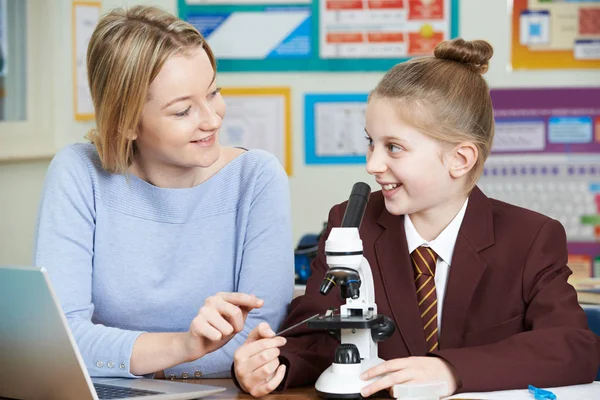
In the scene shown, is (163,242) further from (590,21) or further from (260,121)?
(590,21)

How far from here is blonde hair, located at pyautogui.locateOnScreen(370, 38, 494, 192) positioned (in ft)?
5.34

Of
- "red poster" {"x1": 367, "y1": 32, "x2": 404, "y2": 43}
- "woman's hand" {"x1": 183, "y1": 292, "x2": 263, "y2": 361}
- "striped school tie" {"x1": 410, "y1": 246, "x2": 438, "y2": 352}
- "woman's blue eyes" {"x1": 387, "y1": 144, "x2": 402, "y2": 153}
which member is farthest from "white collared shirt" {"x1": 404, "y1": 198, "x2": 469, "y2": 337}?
"red poster" {"x1": 367, "y1": 32, "x2": 404, "y2": 43}

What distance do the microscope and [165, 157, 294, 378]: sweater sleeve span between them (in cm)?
33

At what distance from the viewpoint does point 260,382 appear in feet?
4.60

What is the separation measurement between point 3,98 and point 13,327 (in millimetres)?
2138

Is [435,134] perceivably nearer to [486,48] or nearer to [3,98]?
[486,48]

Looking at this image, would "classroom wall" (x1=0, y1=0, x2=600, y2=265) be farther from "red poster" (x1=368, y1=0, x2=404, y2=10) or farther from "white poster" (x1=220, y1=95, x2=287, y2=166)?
"red poster" (x1=368, y1=0, x2=404, y2=10)

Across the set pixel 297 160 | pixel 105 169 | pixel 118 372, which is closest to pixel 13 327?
pixel 118 372

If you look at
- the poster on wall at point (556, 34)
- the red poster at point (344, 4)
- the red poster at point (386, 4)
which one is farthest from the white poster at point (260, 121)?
the poster on wall at point (556, 34)

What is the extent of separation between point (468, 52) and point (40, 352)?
3.15 feet

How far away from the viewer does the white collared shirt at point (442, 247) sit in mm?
1626

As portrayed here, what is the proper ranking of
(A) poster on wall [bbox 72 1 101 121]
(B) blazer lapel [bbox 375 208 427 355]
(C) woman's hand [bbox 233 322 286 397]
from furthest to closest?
1. (A) poster on wall [bbox 72 1 101 121]
2. (B) blazer lapel [bbox 375 208 427 355]
3. (C) woman's hand [bbox 233 322 286 397]

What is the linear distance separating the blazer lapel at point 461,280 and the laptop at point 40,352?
48 cm

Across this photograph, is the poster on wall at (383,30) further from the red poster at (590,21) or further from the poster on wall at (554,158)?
the red poster at (590,21)
